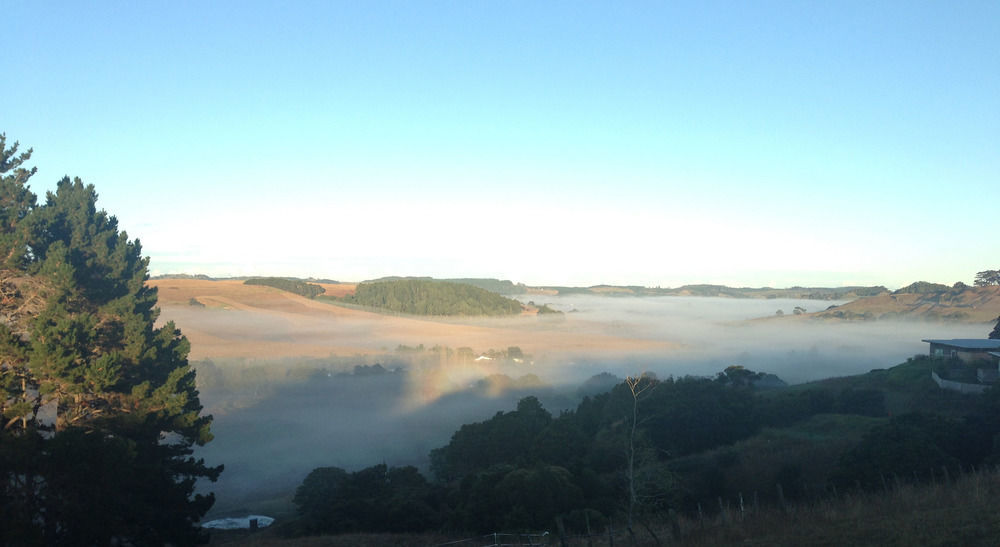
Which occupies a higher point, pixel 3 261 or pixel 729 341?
pixel 3 261

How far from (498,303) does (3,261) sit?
299ft

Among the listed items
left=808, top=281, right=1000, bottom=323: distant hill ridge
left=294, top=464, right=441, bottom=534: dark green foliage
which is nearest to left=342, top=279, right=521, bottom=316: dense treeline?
left=294, top=464, right=441, bottom=534: dark green foliage

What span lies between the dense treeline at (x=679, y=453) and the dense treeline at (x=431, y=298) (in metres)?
40.3

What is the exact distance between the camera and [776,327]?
434ft

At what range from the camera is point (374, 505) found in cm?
2744

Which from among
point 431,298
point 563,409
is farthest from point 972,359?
point 431,298

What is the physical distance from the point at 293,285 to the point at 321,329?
8367mm

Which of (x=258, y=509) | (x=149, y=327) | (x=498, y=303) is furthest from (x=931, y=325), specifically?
(x=149, y=327)

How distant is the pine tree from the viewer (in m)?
16.6

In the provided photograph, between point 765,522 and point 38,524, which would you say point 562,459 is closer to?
point 765,522

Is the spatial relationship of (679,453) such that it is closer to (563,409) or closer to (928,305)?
(563,409)

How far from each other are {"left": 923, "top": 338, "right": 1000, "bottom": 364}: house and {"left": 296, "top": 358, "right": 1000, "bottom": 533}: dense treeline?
2115 mm

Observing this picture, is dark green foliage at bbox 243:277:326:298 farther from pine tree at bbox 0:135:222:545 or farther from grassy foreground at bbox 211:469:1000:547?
grassy foreground at bbox 211:469:1000:547

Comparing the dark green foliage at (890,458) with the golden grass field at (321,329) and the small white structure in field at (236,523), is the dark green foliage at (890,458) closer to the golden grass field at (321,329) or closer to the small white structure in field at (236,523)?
the small white structure in field at (236,523)
